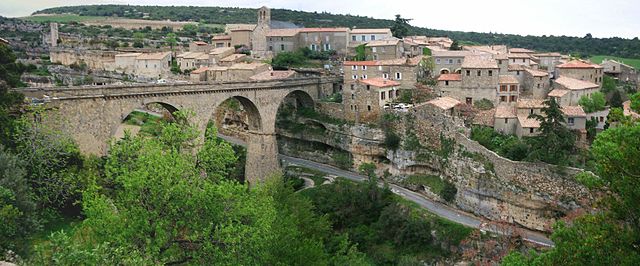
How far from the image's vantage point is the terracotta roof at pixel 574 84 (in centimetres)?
4116

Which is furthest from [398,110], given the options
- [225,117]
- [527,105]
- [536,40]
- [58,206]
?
[536,40]

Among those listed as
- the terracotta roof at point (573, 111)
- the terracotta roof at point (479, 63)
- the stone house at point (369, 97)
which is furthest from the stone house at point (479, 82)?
the terracotta roof at point (573, 111)

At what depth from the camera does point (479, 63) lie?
44.0 meters

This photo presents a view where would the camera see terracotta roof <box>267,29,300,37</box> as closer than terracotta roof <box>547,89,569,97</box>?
No

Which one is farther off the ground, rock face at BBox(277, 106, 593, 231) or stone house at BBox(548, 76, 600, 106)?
stone house at BBox(548, 76, 600, 106)

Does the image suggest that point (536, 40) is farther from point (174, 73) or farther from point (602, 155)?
point (602, 155)

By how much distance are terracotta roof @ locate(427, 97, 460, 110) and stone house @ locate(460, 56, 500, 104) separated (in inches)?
57.1

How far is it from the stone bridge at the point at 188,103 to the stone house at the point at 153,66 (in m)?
20.0

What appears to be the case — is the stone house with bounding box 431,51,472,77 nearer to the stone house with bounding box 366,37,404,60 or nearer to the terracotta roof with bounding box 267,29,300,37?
the stone house with bounding box 366,37,404,60

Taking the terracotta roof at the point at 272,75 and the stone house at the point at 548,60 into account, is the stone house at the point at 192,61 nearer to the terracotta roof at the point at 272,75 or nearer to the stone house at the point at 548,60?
the terracotta roof at the point at 272,75

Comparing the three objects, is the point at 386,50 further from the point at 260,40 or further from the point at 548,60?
the point at 260,40

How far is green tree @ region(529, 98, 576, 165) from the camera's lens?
1268 inches

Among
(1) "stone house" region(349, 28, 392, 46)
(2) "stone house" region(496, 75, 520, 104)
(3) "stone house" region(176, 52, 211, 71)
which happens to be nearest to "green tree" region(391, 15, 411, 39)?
(1) "stone house" region(349, 28, 392, 46)

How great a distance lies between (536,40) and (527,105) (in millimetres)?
85839
